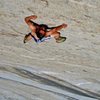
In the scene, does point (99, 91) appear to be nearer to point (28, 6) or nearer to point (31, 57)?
point (31, 57)

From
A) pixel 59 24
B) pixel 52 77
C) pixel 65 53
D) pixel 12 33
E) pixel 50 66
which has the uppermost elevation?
pixel 59 24

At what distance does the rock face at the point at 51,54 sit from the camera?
180cm

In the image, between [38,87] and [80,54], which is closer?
[80,54]

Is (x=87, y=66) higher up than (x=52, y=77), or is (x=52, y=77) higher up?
(x=87, y=66)

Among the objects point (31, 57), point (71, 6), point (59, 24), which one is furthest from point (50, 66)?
point (71, 6)

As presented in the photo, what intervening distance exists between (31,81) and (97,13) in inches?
53.9

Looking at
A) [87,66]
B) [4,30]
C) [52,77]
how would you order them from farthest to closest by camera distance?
[52,77] < [87,66] < [4,30]

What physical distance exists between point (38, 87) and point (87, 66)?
2.16ft

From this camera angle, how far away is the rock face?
180cm

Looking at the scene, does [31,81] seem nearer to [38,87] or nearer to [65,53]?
[38,87]

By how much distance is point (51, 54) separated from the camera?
248 centimetres

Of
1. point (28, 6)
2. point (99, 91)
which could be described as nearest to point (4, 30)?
point (28, 6)

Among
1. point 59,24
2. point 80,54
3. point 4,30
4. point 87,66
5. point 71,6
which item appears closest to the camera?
point 71,6

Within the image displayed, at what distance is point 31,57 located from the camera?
2609 millimetres
